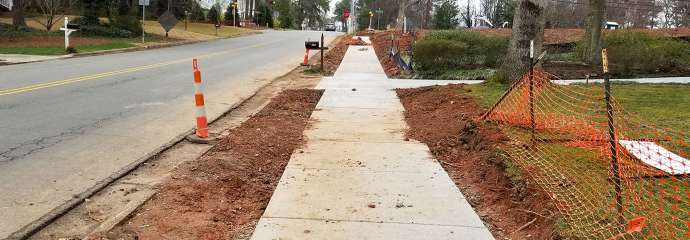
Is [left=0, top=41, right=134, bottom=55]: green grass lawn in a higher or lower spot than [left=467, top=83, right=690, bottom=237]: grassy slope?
higher

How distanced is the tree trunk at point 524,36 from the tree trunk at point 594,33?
5.78 m

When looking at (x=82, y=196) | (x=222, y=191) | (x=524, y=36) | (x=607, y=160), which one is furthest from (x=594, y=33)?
(x=82, y=196)

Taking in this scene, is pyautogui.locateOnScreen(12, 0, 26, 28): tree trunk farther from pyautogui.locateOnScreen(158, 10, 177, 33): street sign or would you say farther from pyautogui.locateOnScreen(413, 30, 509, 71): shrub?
pyautogui.locateOnScreen(413, 30, 509, 71): shrub

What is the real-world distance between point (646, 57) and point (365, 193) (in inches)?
561

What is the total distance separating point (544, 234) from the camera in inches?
178

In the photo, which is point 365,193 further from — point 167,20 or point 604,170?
point 167,20

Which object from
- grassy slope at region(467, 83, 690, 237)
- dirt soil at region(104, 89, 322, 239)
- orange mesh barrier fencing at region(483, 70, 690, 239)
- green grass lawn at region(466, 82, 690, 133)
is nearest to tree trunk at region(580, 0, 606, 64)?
green grass lawn at region(466, 82, 690, 133)

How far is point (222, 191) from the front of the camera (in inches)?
224

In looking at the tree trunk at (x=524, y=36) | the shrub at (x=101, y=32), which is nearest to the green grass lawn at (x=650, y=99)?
the tree trunk at (x=524, y=36)

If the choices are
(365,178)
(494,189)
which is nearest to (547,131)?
(494,189)

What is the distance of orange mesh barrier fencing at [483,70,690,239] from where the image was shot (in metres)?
4.41

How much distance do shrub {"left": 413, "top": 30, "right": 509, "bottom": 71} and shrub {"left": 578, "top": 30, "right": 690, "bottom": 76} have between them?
122 inches

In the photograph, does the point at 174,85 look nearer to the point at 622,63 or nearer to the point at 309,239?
the point at 309,239

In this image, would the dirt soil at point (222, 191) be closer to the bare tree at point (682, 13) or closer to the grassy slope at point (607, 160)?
the grassy slope at point (607, 160)
